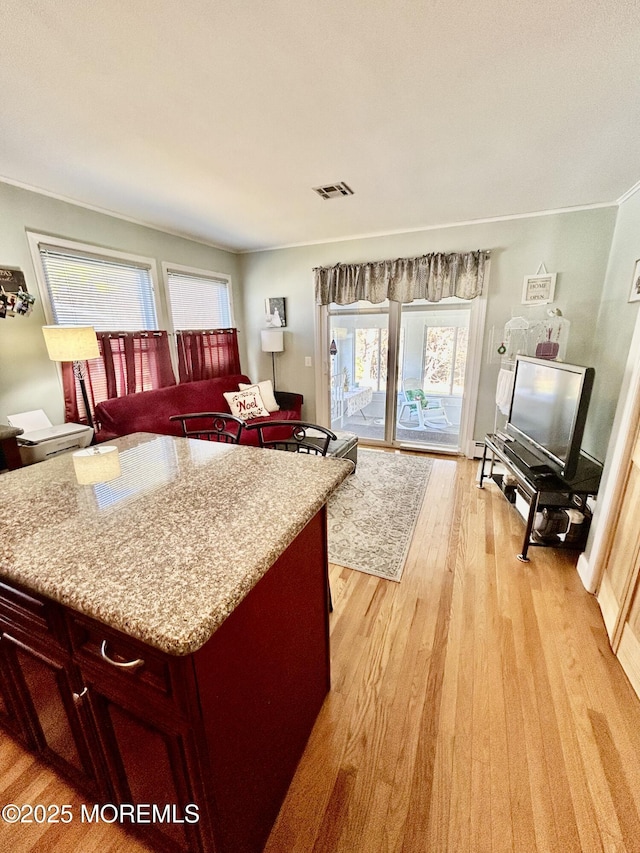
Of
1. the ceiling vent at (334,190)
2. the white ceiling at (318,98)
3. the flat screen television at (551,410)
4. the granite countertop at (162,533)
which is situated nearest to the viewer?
the granite countertop at (162,533)

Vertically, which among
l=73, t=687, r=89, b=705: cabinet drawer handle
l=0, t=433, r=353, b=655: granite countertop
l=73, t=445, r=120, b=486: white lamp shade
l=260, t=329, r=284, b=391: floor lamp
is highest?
l=260, t=329, r=284, b=391: floor lamp

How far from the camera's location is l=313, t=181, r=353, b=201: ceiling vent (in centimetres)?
250

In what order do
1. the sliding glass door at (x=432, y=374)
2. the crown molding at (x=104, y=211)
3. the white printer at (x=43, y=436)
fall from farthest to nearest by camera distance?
the sliding glass door at (x=432, y=374), the crown molding at (x=104, y=211), the white printer at (x=43, y=436)

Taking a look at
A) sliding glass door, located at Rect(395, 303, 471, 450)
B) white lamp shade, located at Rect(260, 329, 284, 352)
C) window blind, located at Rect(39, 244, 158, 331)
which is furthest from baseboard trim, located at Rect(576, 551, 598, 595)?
window blind, located at Rect(39, 244, 158, 331)

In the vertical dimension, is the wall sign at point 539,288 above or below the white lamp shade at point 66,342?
above

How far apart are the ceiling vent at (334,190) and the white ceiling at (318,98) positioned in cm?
9

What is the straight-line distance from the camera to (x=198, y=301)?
159 inches

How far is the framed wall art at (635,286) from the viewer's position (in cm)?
233

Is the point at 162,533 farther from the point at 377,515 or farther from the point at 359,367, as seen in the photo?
the point at 359,367

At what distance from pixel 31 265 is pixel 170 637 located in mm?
3143

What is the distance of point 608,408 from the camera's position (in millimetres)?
2600

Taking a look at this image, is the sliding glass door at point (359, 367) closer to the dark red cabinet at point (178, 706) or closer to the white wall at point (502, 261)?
the white wall at point (502, 261)

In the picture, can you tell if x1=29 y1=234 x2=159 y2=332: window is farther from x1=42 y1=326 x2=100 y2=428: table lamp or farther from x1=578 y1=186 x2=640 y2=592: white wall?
x1=578 y1=186 x2=640 y2=592: white wall

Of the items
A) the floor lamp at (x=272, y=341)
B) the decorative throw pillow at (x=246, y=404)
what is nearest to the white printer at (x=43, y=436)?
the decorative throw pillow at (x=246, y=404)
